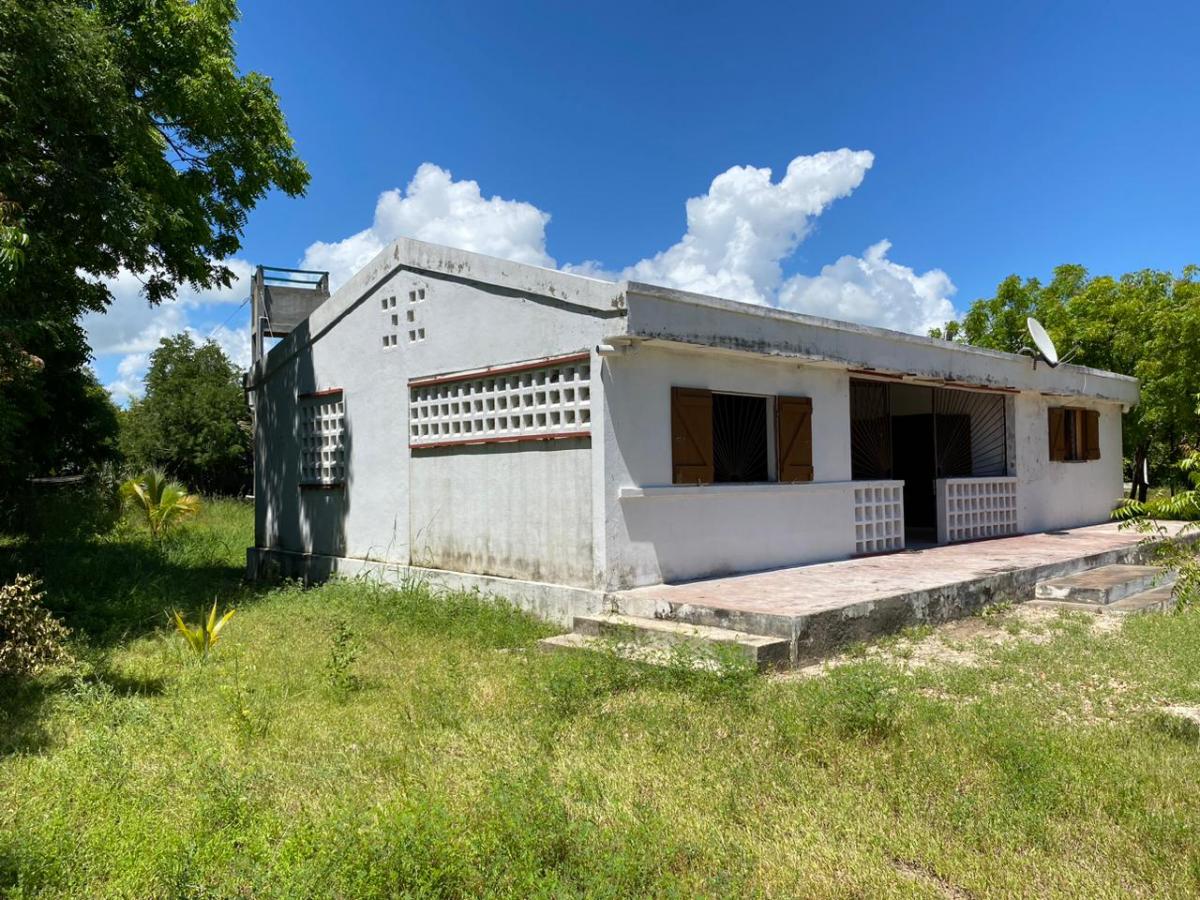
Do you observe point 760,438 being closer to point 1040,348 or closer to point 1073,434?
point 1040,348

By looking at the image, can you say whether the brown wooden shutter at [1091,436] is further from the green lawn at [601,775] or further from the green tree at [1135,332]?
the green lawn at [601,775]

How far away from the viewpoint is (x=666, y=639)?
627 centimetres

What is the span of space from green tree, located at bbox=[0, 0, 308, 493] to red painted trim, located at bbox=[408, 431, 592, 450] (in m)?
3.47

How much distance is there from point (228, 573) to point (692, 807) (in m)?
11.1

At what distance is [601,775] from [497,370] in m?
5.25

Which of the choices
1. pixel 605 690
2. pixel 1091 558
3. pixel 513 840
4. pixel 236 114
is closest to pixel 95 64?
pixel 236 114

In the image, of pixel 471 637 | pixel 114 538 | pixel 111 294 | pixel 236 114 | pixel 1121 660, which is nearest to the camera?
pixel 1121 660

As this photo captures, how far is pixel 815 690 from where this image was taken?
4.91m

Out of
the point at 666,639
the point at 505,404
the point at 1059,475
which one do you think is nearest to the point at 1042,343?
the point at 1059,475

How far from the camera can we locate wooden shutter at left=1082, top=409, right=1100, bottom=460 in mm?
14305

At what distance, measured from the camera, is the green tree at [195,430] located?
24.9 metres

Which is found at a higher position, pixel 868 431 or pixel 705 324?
pixel 705 324

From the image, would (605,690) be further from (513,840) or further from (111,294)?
(111,294)

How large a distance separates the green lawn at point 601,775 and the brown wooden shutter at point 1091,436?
27.6 feet
